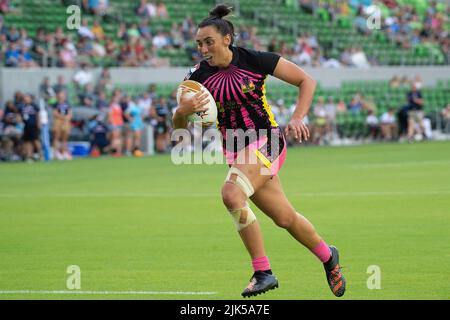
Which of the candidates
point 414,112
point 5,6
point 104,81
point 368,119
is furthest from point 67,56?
point 414,112

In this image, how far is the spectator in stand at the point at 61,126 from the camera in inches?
1249

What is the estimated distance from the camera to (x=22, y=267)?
36.5 feet

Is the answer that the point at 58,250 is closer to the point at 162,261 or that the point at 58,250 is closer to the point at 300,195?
the point at 162,261

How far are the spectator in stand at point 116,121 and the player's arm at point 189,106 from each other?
24188 mm

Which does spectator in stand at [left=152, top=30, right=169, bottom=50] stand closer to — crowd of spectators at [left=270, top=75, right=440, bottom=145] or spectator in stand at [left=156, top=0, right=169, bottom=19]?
spectator in stand at [left=156, top=0, right=169, bottom=19]

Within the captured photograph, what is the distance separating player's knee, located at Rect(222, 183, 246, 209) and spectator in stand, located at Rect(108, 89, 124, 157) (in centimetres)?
2436

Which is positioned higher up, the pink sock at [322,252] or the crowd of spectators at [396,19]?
the pink sock at [322,252]

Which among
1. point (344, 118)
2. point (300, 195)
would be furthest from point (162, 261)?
point (344, 118)

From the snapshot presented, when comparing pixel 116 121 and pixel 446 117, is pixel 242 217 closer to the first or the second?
pixel 116 121

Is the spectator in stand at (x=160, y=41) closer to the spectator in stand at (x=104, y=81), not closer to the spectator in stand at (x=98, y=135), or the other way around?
the spectator in stand at (x=104, y=81)

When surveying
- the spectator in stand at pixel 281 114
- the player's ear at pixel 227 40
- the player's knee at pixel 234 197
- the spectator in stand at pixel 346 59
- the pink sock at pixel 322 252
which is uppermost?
the player's ear at pixel 227 40

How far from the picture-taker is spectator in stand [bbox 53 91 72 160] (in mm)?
31719

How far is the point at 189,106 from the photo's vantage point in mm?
8930

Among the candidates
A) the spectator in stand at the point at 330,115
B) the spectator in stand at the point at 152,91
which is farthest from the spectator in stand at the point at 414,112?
the spectator in stand at the point at 152,91
